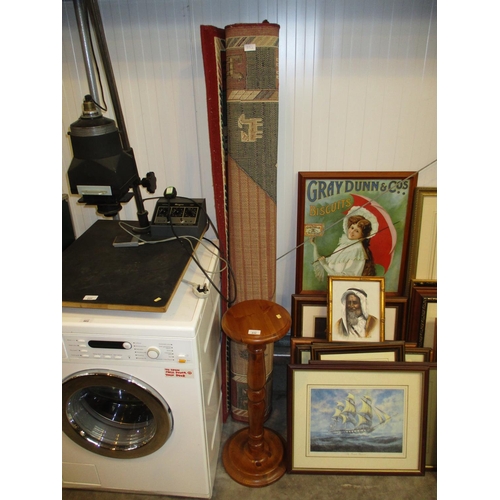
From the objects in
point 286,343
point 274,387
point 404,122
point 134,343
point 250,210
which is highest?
point 404,122

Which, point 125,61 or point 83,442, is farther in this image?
point 125,61

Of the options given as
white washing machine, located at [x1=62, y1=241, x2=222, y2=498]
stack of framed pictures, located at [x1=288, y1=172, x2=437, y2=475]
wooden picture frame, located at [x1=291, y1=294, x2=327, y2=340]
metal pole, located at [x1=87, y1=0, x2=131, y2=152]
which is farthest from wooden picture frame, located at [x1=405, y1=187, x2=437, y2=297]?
metal pole, located at [x1=87, y1=0, x2=131, y2=152]

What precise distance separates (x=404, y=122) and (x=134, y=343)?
137 cm

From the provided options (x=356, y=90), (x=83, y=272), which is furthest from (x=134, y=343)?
(x=356, y=90)

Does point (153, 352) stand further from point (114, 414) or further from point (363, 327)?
point (363, 327)

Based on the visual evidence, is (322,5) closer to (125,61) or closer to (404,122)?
(404,122)

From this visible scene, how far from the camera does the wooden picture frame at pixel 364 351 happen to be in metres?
1.78

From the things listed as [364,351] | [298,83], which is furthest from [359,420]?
[298,83]

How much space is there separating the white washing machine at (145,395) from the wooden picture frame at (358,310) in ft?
1.68

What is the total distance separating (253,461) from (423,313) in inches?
38.9

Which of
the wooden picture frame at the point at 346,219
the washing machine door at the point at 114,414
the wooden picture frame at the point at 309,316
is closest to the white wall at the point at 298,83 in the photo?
the wooden picture frame at the point at 346,219

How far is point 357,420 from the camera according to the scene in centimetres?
176

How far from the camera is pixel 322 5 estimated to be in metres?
1.58

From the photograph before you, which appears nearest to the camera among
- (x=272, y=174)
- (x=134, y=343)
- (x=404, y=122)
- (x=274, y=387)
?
(x=134, y=343)
